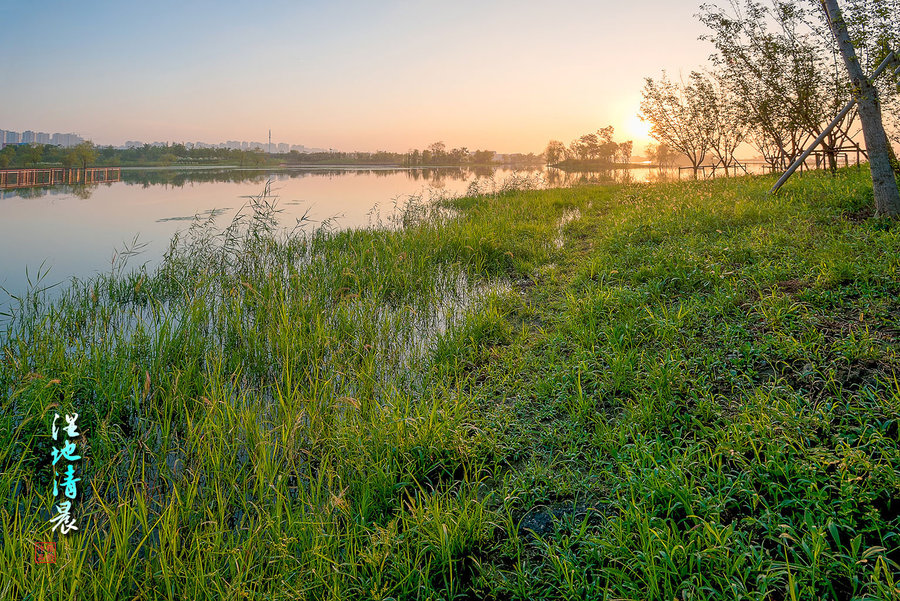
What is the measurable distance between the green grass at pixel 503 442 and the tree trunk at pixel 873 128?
373 millimetres

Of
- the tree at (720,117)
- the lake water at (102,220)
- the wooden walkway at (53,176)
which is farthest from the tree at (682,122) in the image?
the wooden walkway at (53,176)

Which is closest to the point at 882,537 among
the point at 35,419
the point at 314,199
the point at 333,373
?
the point at 333,373

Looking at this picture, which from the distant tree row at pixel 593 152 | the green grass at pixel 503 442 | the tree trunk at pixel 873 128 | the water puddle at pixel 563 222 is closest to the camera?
the green grass at pixel 503 442

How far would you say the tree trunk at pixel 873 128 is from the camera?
18.0 ft

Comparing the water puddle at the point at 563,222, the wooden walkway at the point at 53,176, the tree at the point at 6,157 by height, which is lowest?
the water puddle at the point at 563,222

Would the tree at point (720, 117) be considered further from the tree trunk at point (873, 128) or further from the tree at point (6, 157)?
the tree at point (6, 157)

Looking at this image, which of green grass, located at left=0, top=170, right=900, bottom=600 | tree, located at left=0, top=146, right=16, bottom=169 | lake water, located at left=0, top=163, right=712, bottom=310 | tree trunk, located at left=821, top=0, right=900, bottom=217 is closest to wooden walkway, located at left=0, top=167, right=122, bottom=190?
tree, located at left=0, top=146, right=16, bottom=169

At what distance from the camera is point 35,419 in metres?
2.90

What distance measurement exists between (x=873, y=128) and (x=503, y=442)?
629 cm

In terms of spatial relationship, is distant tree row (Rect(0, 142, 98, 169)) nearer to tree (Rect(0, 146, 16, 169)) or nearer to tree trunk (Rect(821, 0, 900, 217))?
tree (Rect(0, 146, 16, 169))

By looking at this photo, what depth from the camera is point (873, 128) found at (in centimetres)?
556

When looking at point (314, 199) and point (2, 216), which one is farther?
point (314, 199)

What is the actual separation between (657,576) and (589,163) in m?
78.3

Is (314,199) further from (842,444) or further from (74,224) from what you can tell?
(842,444)
